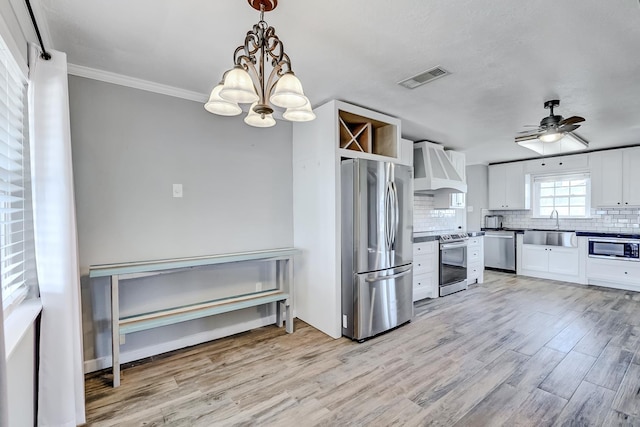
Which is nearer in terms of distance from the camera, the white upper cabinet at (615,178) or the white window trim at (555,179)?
the white upper cabinet at (615,178)

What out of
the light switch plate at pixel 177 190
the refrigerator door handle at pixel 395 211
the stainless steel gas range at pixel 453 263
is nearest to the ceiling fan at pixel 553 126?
the refrigerator door handle at pixel 395 211

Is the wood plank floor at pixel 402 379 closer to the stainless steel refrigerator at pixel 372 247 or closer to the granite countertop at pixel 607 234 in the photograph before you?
the stainless steel refrigerator at pixel 372 247

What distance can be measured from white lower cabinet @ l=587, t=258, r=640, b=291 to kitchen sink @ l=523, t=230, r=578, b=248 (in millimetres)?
387

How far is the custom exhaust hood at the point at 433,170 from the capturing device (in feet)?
14.8

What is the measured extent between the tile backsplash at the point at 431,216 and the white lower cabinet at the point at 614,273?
215 cm

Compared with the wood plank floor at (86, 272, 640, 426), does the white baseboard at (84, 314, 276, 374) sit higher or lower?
higher

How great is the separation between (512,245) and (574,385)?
429 cm

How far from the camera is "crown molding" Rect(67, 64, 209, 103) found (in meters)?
2.36

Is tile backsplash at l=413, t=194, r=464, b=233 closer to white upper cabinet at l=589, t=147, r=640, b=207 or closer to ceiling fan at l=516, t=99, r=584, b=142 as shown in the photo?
ceiling fan at l=516, t=99, r=584, b=142

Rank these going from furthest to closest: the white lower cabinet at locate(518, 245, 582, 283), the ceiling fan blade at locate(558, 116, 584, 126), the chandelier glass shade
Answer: the white lower cabinet at locate(518, 245, 582, 283), the ceiling fan blade at locate(558, 116, 584, 126), the chandelier glass shade

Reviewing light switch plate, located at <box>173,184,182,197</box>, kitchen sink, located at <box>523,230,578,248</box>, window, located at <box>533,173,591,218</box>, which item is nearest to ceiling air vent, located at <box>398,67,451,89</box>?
light switch plate, located at <box>173,184,182,197</box>

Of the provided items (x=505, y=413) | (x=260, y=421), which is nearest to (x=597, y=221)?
(x=505, y=413)

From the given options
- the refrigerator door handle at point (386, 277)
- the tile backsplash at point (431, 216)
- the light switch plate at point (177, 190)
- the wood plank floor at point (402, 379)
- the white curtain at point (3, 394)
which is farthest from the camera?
the tile backsplash at point (431, 216)

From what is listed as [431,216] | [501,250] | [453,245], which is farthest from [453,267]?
[501,250]
